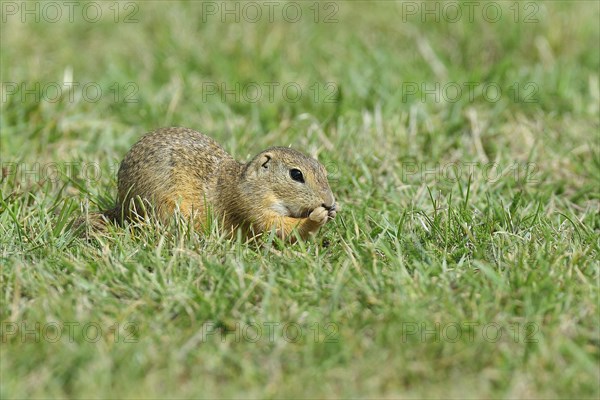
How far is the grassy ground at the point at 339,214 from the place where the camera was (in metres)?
3.71

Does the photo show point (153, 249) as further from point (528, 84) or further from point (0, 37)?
point (0, 37)

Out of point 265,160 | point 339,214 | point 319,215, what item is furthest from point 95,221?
point 339,214

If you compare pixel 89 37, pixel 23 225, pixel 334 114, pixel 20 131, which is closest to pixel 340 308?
pixel 23 225

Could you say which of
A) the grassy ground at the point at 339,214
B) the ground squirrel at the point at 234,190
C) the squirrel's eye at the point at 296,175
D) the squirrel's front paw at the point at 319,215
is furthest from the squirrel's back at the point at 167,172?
the squirrel's front paw at the point at 319,215

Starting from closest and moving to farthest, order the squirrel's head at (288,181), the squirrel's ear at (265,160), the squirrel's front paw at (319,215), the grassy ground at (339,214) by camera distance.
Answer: the grassy ground at (339,214) → the squirrel's front paw at (319,215) → the squirrel's head at (288,181) → the squirrel's ear at (265,160)

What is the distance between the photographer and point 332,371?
3674 mm

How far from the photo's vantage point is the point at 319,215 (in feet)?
15.7

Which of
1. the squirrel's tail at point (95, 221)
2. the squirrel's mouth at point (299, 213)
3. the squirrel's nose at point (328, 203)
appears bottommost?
the squirrel's tail at point (95, 221)

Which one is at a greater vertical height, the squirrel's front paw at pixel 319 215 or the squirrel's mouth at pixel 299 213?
the squirrel's front paw at pixel 319 215

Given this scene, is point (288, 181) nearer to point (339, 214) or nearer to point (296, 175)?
point (296, 175)

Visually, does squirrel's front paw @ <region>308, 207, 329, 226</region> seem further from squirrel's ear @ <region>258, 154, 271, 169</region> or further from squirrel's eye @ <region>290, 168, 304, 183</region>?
squirrel's ear @ <region>258, 154, 271, 169</region>

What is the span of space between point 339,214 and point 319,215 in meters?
0.50

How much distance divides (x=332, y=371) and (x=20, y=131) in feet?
12.1

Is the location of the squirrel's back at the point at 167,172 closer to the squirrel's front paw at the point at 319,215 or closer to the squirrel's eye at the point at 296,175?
the squirrel's eye at the point at 296,175
